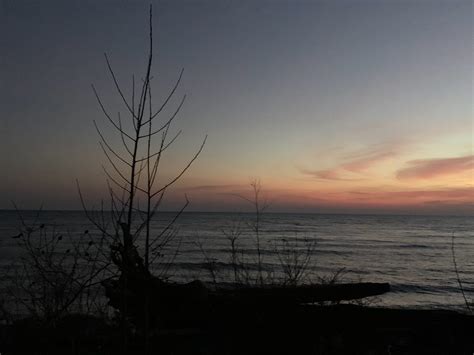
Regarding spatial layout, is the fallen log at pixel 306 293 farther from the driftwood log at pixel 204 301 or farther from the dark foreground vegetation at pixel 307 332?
the dark foreground vegetation at pixel 307 332

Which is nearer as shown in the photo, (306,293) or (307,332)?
(307,332)

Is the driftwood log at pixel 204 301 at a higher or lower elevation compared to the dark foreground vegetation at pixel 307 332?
higher

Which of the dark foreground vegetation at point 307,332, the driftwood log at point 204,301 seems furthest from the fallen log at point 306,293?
the dark foreground vegetation at point 307,332

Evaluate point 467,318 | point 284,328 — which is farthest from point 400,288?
point 284,328

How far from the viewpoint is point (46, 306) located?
6027mm

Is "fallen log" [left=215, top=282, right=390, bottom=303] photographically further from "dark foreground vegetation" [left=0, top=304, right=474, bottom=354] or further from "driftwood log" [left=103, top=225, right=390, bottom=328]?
"dark foreground vegetation" [left=0, top=304, right=474, bottom=354]

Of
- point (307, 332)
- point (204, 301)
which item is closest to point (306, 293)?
point (307, 332)

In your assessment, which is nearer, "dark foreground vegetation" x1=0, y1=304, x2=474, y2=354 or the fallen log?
"dark foreground vegetation" x1=0, y1=304, x2=474, y2=354

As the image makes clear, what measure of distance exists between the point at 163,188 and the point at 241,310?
394 cm

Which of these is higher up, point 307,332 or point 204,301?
point 204,301

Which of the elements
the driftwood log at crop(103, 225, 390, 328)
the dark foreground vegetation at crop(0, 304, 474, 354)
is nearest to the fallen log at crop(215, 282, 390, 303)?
the driftwood log at crop(103, 225, 390, 328)

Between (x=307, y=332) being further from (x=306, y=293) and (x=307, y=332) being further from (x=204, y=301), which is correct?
(x=204, y=301)

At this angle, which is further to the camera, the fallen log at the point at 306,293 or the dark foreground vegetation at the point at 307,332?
the fallen log at the point at 306,293

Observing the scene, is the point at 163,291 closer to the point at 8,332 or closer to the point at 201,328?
the point at 201,328
